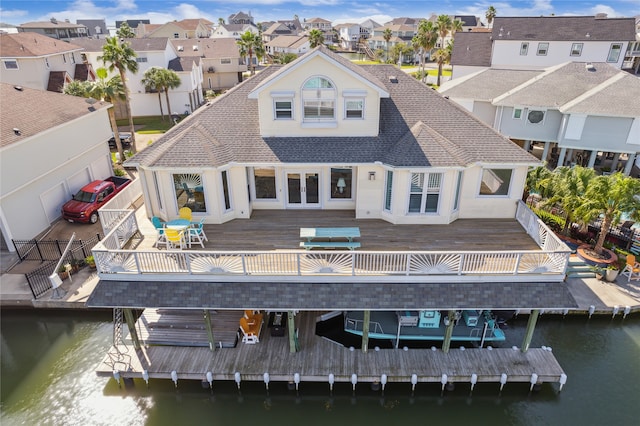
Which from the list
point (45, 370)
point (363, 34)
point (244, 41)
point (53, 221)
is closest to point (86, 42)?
point (244, 41)

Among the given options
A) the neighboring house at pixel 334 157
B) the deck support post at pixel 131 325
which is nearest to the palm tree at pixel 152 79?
the neighboring house at pixel 334 157

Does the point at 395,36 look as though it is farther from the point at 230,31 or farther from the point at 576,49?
the point at 576,49

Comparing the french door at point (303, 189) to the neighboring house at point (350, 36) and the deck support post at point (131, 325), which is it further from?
the neighboring house at point (350, 36)

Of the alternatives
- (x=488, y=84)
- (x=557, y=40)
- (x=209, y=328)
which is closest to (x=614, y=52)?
(x=557, y=40)

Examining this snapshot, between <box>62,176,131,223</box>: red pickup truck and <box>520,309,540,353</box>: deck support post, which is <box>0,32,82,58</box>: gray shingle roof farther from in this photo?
<box>520,309,540,353</box>: deck support post

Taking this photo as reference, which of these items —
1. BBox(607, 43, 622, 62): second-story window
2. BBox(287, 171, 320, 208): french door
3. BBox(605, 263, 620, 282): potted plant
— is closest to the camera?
BBox(287, 171, 320, 208): french door

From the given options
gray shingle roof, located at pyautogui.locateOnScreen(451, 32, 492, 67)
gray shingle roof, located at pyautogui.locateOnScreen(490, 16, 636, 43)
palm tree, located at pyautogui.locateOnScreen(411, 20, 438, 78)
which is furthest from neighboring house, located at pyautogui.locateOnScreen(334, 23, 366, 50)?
gray shingle roof, located at pyautogui.locateOnScreen(490, 16, 636, 43)
